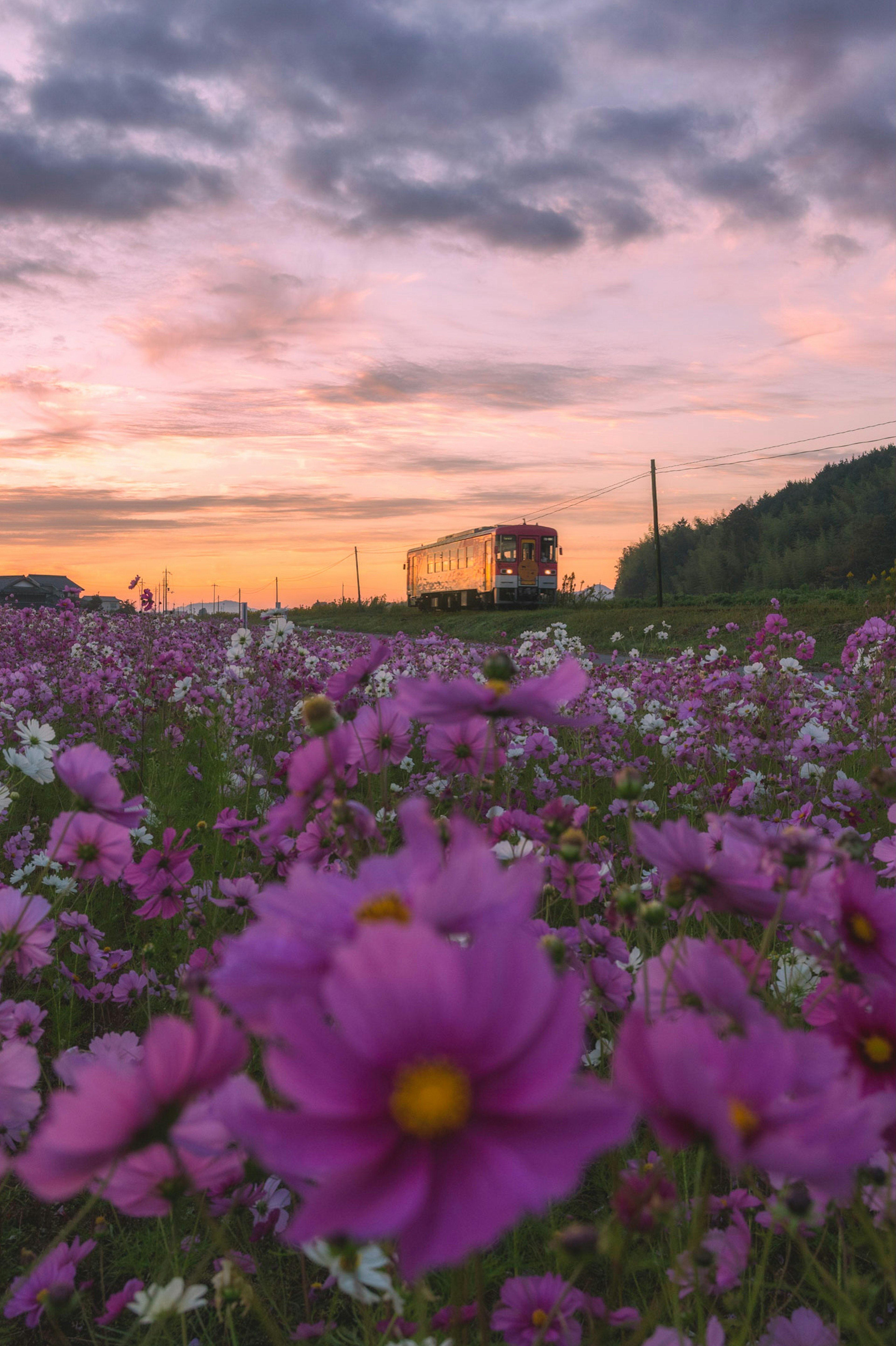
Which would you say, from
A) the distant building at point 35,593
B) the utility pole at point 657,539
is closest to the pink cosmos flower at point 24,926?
the distant building at point 35,593

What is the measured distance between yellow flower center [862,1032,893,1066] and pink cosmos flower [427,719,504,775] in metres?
0.50

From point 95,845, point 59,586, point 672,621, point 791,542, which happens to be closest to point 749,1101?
point 95,845

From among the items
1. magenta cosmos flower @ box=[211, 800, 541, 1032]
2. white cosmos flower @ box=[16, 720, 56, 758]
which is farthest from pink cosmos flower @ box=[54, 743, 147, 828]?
white cosmos flower @ box=[16, 720, 56, 758]

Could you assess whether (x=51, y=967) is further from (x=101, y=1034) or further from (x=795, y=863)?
(x=795, y=863)

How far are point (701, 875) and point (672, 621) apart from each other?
1947cm

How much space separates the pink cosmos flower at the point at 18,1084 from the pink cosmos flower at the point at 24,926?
5.6 inches

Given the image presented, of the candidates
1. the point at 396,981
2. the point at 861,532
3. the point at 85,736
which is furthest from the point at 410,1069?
the point at 861,532

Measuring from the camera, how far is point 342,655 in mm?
6828

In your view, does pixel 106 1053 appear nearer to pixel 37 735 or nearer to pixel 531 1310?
pixel 531 1310

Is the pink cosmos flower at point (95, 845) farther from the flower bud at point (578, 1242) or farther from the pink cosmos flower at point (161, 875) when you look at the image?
the flower bud at point (578, 1242)

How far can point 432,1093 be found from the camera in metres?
0.42

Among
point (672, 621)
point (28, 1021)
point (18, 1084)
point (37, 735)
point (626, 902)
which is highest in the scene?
point (672, 621)

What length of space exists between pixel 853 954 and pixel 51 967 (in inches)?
106

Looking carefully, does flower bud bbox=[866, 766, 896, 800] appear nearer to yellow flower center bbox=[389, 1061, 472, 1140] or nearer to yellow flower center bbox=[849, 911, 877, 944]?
yellow flower center bbox=[849, 911, 877, 944]
